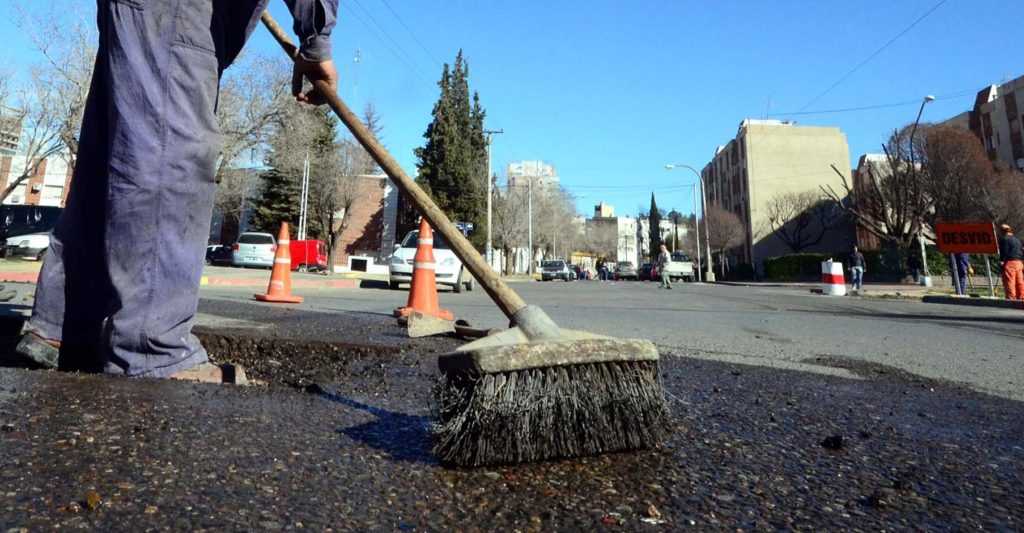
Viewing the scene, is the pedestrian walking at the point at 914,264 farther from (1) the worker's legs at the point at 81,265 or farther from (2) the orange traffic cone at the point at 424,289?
(1) the worker's legs at the point at 81,265

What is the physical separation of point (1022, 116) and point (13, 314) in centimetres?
4981

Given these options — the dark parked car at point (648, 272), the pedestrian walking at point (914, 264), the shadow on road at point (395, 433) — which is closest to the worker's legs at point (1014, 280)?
the shadow on road at point (395, 433)

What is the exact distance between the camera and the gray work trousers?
1.96m

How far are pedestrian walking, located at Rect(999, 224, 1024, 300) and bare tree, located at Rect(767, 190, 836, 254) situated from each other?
3679cm

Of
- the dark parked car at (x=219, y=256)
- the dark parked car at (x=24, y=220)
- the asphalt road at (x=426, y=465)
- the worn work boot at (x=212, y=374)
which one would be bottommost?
the asphalt road at (x=426, y=465)

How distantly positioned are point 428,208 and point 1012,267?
15.4 metres

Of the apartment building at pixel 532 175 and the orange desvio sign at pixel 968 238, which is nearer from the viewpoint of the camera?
the orange desvio sign at pixel 968 238

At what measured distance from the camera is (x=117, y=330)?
195 cm

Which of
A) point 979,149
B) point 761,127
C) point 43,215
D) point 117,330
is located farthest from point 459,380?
point 761,127

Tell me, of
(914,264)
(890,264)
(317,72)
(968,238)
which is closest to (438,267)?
(317,72)

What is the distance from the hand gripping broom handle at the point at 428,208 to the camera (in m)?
1.82

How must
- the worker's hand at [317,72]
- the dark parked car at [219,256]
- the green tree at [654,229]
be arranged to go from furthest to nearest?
1. the green tree at [654,229]
2. the dark parked car at [219,256]
3. the worker's hand at [317,72]

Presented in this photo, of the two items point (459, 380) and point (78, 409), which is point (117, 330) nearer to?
point (78, 409)

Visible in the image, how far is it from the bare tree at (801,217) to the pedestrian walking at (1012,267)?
1448 inches
